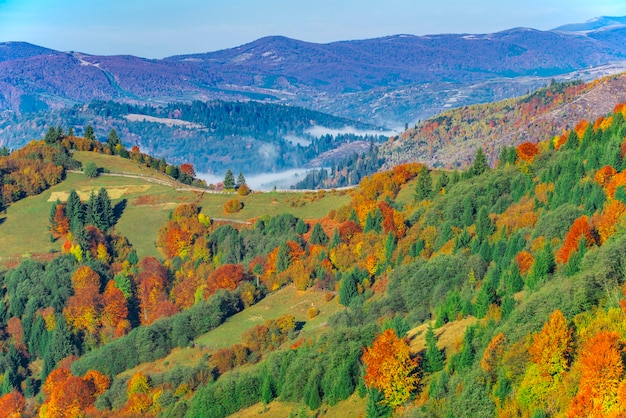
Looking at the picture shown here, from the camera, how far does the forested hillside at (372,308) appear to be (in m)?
85.9

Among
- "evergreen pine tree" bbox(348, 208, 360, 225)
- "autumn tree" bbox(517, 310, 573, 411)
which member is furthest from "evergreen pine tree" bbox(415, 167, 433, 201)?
"autumn tree" bbox(517, 310, 573, 411)

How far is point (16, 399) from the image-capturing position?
472 feet

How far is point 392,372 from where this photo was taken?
9012 cm

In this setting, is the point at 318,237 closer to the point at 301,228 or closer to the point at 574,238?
the point at 301,228

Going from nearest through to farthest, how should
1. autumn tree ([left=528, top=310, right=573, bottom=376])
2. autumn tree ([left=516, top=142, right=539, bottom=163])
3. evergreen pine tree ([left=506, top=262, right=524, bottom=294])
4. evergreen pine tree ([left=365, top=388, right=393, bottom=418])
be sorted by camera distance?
1. autumn tree ([left=528, top=310, right=573, bottom=376])
2. evergreen pine tree ([left=365, top=388, right=393, bottom=418])
3. evergreen pine tree ([left=506, top=262, right=524, bottom=294])
4. autumn tree ([left=516, top=142, right=539, bottom=163])

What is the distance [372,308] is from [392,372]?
4553 centimetres

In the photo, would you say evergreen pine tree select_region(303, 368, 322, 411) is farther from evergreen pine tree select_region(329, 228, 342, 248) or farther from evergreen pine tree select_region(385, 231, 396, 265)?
evergreen pine tree select_region(329, 228, 342, 248)

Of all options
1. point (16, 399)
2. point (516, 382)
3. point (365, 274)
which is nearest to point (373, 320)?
point (365, 274)

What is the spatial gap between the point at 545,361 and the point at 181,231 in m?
128

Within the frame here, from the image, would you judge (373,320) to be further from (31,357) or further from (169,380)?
(31,357)

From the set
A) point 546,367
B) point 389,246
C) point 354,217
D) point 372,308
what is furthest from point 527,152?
point 546,367

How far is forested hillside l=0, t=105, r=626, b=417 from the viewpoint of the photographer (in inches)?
3383

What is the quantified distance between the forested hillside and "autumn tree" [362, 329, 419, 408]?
0.70 feet

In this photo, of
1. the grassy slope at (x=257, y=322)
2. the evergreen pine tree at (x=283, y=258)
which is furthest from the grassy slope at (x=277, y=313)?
the evergreen pine tree at (x=283, y=258)
